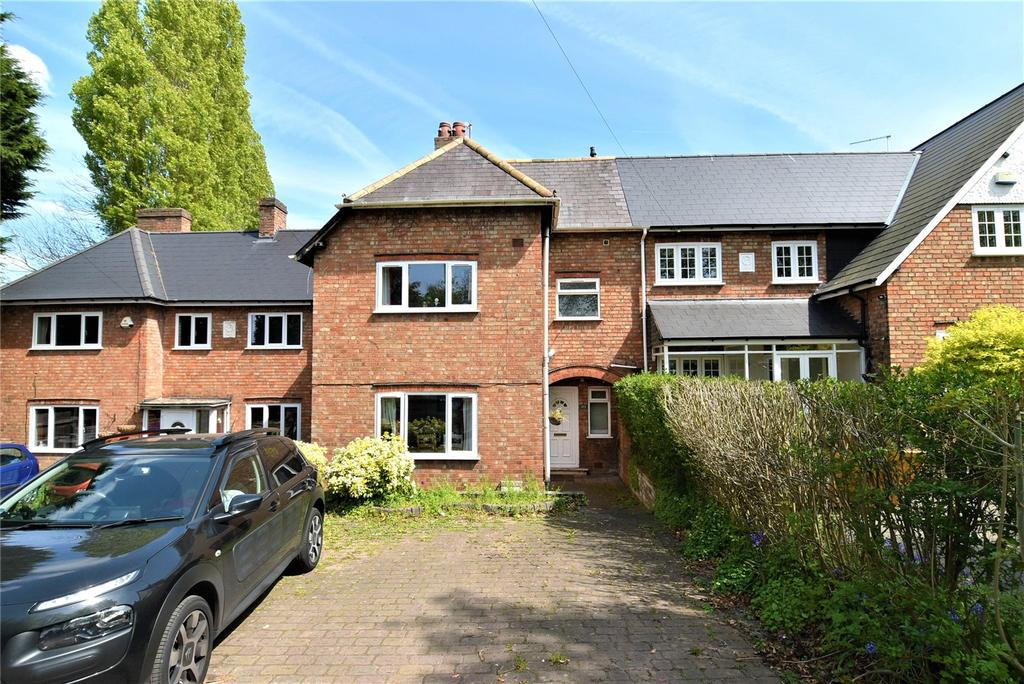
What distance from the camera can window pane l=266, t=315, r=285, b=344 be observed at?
1638 cm

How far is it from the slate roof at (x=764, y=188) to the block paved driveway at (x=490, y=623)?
37.5 feet

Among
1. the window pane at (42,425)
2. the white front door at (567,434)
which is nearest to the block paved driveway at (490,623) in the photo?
the white front door at (567,434)

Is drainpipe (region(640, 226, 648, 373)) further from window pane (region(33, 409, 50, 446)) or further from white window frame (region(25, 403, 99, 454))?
window pane (region(33, 409, 50, 446))

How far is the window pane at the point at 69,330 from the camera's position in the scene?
625 inches

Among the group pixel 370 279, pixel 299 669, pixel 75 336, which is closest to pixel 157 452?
pixel 299 669

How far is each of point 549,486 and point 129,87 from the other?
2579 centimetres

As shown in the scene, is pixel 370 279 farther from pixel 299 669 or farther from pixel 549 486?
pixel 299 669

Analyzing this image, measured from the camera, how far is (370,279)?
11.8 meters

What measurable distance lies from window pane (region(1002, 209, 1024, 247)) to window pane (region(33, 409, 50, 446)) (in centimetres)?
2702

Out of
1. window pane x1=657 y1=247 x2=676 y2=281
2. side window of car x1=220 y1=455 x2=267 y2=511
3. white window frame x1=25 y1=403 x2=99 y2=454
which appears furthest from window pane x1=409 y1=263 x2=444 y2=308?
white window frame x1=25 y1=403 x2=99 y2=454

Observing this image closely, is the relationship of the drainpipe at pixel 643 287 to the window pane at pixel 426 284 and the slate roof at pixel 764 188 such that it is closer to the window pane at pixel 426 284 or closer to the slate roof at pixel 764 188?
the slate roof at pixel 764 188

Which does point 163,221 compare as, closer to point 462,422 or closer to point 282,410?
point 282,410

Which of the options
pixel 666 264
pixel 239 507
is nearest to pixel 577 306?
pixel 666 264

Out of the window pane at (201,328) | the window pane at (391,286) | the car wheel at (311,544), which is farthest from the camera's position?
the window pane at (201,328)
